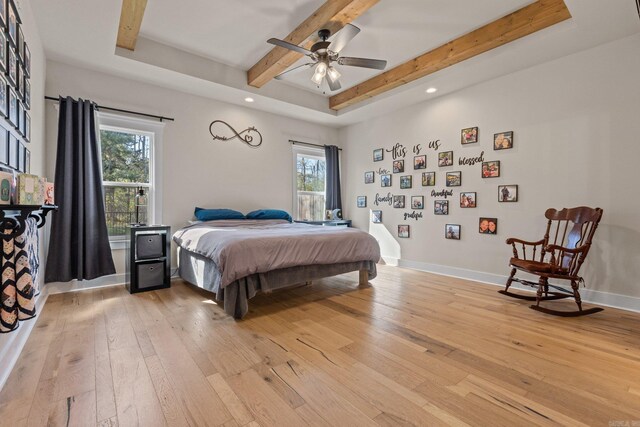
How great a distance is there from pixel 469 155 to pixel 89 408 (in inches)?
171

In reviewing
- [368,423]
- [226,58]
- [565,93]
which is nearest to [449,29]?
[565,93]

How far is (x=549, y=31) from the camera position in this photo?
2.80m

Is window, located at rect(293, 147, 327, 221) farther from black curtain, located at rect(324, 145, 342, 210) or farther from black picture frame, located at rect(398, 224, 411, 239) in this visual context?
black picture frame, located at rect(398, 224, 411, 239)

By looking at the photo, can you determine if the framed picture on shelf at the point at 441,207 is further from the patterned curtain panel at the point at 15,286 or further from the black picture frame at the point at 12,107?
the black picture frame at the point at 12,107

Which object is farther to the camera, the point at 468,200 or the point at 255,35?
the point at 468,200

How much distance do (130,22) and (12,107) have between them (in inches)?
56.5

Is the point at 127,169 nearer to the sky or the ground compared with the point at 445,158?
nearer to the ground

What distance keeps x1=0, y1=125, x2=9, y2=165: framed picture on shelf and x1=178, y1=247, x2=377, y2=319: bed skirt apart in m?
1.53

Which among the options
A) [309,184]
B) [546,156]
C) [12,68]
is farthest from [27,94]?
[546,156]

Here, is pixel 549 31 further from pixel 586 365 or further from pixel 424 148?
pixel 586 365

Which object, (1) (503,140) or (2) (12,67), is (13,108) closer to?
(2) (12,67)

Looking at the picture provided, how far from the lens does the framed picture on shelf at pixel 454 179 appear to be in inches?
161

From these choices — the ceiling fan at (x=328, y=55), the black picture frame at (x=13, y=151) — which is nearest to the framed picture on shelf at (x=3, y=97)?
the black picture frame at (x=13, y=151)

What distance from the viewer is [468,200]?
401cm
